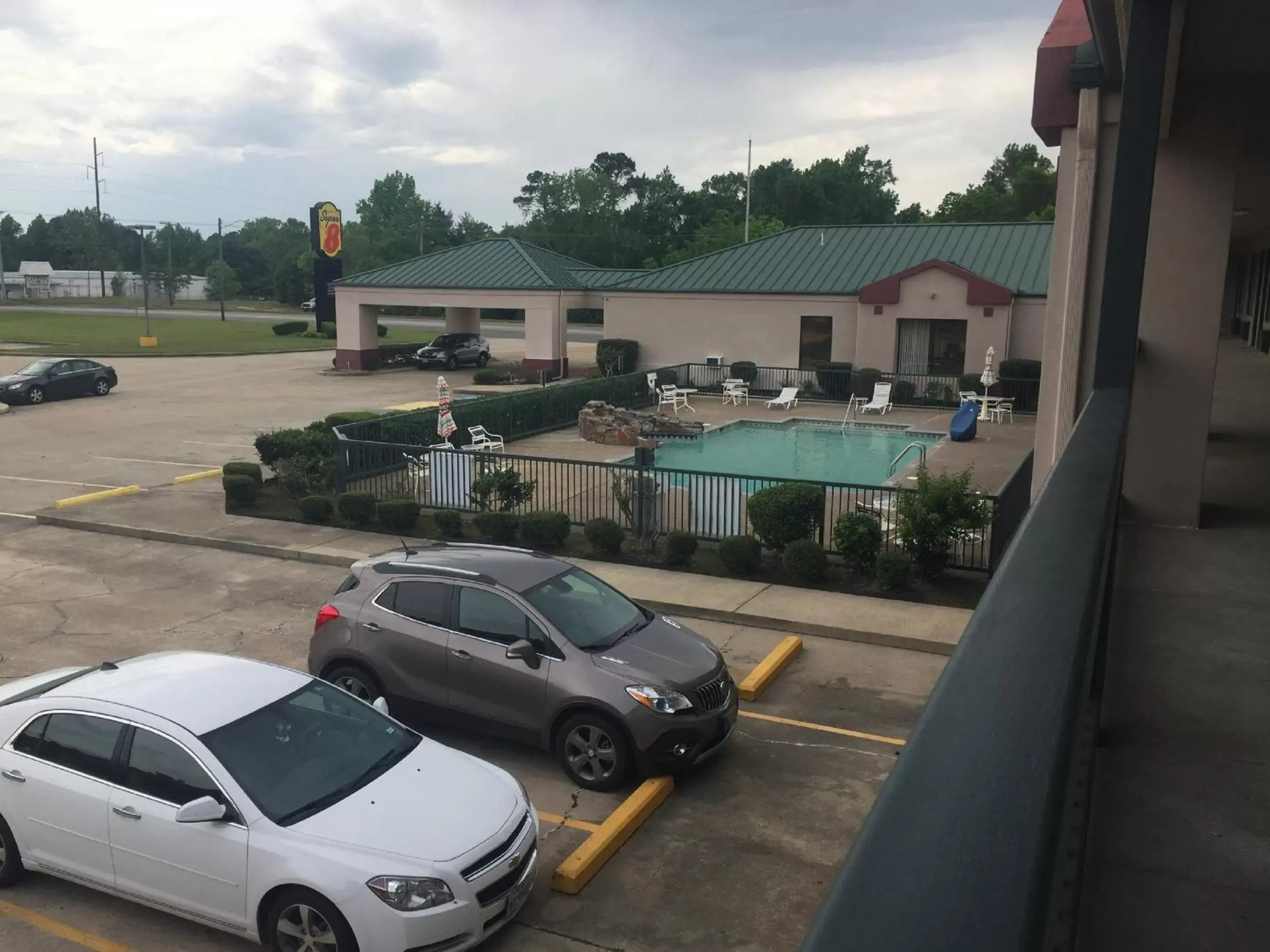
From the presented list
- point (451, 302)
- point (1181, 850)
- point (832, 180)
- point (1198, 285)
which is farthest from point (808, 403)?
point (832, 180)

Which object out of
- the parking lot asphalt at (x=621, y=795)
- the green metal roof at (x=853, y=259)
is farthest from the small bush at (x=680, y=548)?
the green metal roof at (x=853, y=259)

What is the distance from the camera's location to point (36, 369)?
119 feet

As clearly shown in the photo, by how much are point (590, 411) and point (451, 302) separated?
19663mm

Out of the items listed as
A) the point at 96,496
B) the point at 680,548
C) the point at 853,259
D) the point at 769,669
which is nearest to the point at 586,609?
the point at 769,669

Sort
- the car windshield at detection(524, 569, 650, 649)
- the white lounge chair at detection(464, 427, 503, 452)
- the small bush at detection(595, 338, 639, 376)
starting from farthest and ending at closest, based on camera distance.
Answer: the small bush at detection(595, 338, 639, 376) → the white lounge chair at detection(464, 427, 503, 452) → the car windshield at detection(524, 569, 650, 649)

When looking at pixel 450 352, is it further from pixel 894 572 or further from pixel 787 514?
pixel 894 572

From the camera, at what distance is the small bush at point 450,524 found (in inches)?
698

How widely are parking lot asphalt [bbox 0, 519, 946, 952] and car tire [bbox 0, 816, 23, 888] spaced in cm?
10

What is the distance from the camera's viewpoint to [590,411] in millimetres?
28609

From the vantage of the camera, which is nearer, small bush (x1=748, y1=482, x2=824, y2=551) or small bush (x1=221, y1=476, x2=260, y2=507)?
small bush (x1=748, y1=482, x2=824, y2=551)

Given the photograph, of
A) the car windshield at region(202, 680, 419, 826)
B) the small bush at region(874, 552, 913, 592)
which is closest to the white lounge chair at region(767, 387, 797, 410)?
the small bush at region(874, 552, 913, 592)

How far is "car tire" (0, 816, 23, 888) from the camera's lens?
7.48m

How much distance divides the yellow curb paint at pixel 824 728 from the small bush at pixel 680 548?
5.06 m

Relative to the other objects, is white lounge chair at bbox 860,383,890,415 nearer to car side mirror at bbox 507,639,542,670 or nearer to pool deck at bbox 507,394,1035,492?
pool deck at bbox 507,394,1035,492
